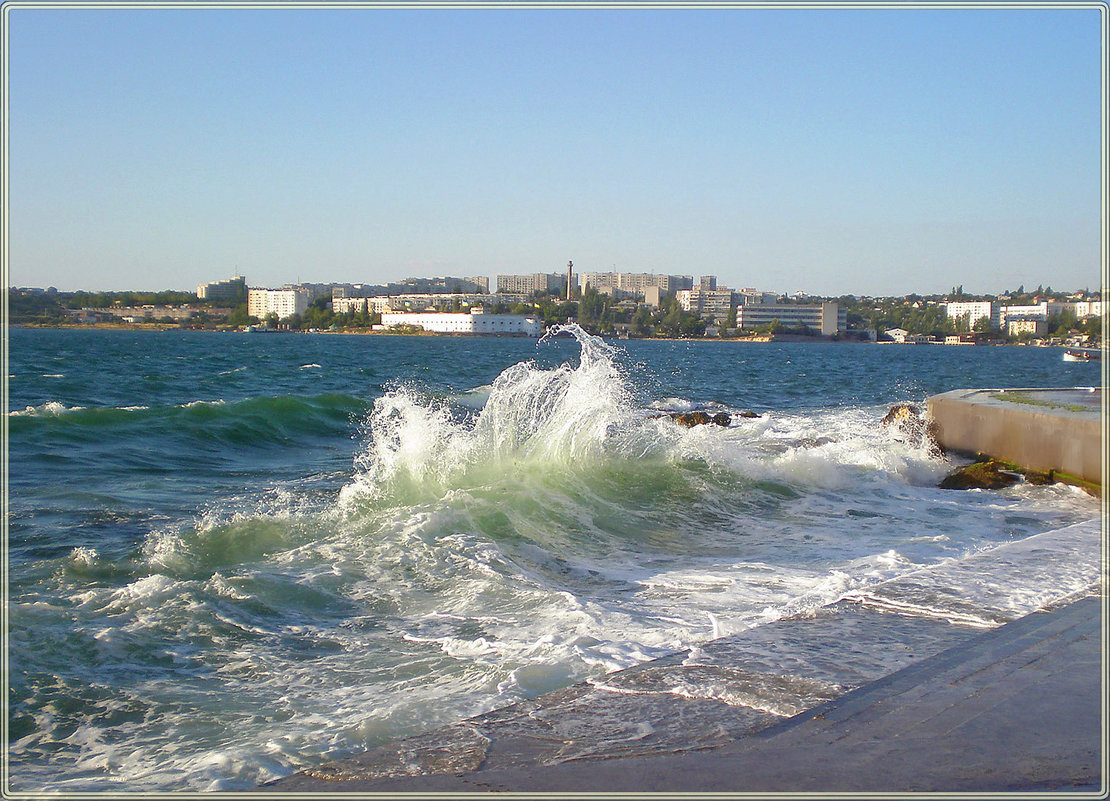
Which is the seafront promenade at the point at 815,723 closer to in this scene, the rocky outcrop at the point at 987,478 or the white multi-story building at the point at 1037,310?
the rocky outcrop at the point at 987,478

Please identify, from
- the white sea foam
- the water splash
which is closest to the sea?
the water splash

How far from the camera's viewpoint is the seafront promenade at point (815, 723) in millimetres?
3492

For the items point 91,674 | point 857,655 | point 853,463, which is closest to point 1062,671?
point 857,655

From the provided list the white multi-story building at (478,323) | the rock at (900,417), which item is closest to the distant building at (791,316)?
the white multi-story building at (478,323)

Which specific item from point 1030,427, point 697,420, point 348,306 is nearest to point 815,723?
point 1030,427

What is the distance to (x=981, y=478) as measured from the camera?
1327 centimetres

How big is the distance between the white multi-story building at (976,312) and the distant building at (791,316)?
22410 millimetres

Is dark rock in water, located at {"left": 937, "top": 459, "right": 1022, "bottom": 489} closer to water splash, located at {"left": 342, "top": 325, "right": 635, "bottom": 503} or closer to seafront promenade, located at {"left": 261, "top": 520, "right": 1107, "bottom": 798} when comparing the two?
water splash, located at {"left": 342, "top": 325, "right": 635, "bottom": 503}

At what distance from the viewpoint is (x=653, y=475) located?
1314 cm

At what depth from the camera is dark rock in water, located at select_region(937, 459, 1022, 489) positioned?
43.2 ft

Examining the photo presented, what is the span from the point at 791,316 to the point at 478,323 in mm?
66784

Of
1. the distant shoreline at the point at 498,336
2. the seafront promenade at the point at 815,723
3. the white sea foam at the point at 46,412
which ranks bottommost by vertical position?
the white sea foam at the point at 46,412

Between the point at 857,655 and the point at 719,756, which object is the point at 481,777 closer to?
the point at 719,756

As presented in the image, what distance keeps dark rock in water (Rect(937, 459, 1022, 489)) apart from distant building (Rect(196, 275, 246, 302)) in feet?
577
